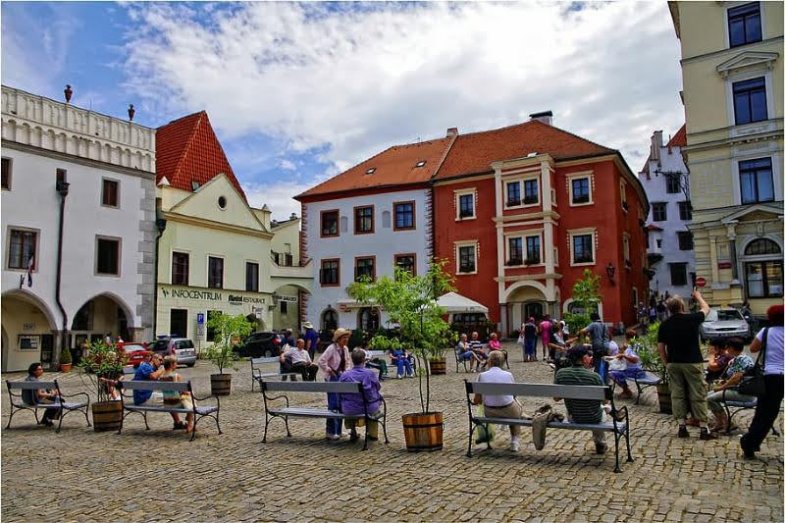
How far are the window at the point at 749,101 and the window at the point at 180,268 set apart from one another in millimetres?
27527

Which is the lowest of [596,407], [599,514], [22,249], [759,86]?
[599,514]

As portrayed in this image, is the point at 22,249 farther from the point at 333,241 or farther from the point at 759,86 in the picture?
the point at 759,86

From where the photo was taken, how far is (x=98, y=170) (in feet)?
97.6

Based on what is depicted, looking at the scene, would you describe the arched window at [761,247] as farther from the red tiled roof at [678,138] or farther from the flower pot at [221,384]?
the red tiled roof at [678,138]

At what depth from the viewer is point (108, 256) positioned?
98.5 feet

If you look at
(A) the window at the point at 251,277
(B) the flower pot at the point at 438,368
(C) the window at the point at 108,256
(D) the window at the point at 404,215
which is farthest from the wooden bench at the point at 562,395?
(D) the window at the point at 404,215

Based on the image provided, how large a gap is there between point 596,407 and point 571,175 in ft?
101

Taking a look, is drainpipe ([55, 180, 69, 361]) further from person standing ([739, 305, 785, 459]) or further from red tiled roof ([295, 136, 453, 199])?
person standing ([739, 305, 785, 459])

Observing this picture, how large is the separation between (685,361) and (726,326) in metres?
17.7

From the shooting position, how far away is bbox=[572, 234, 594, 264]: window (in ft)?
117

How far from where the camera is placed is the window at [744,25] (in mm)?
30672

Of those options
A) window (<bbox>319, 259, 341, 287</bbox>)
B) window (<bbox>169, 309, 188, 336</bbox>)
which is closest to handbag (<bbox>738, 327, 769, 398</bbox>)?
window (<bbox>169, 309, 188, 336</bbox>)

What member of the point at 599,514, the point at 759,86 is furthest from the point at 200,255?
the point at 599,514

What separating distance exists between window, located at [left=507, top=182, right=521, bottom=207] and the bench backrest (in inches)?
1180
